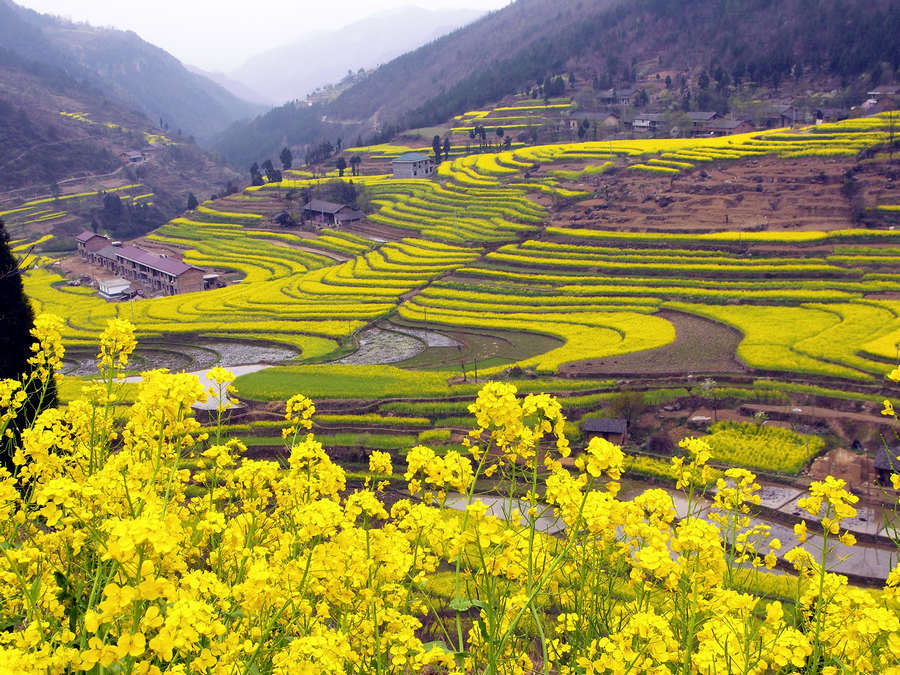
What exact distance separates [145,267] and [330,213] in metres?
17.7

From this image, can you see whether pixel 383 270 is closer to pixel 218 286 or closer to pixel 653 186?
pixel 218 286

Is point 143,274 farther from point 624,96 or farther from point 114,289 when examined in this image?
point 624,96

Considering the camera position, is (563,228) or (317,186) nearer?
(563,228)

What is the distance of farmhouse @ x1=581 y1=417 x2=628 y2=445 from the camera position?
23391 mm

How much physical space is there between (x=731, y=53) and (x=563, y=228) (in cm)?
6392

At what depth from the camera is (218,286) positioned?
175 feet

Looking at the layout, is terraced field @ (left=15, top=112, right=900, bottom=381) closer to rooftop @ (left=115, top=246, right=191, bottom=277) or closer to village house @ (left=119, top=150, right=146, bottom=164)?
rooftop @ (left=115, top=246, right=191, bottom=277)

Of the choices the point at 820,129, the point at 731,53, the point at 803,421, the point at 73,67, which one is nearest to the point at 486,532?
the point at 803,421

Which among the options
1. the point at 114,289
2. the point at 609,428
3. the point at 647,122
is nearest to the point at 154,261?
the point at 114,289

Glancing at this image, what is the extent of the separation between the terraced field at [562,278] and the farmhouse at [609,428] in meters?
5.72

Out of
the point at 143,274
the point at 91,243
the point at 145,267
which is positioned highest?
the point at 91,243

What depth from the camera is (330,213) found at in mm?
66875

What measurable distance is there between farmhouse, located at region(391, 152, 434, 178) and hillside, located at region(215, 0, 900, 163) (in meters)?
26.6

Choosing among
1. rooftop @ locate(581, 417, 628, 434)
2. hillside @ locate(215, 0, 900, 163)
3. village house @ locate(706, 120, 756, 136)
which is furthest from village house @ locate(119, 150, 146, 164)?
rooftop @ locate(581, 417, 628, 434)
